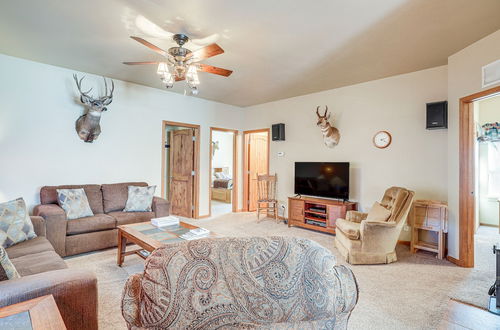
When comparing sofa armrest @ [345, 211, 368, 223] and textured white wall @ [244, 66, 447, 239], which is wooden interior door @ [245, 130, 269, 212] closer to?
textured white wall @ [244, 66, 447, 239]

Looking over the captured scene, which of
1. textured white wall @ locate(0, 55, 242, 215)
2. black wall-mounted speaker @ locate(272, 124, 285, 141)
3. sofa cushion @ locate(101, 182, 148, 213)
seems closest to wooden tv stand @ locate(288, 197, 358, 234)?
black wall-mounted speaker @ locate(272, 124, 285, 141)

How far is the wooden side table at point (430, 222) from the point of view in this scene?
133 inches

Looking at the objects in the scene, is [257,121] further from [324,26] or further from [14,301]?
[14,301]

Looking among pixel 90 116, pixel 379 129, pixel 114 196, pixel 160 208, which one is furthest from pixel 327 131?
pixel 90 116

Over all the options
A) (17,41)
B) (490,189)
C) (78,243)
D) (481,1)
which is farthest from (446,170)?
(17,41)

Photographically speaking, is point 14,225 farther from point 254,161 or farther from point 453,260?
point 453,260

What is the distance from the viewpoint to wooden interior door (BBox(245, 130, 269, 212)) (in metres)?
6.48

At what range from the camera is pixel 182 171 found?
586cm

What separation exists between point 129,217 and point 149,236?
1.33 m

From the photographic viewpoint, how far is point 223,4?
227 centimetres

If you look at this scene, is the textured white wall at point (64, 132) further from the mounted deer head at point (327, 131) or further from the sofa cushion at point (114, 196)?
the mounted deer head at point (327, 131)

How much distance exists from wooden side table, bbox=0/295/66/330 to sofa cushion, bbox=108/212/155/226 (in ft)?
9.01

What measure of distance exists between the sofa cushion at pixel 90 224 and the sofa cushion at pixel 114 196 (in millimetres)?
348

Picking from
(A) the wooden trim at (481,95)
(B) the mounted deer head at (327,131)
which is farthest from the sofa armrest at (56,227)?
(A) the wooden trim at (481,95)
